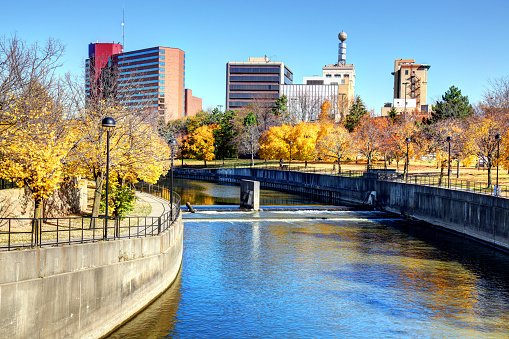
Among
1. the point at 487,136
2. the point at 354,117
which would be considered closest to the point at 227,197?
the point at 487,136

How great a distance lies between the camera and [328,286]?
2683 centimetres

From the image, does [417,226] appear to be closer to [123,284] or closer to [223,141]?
[123,284]

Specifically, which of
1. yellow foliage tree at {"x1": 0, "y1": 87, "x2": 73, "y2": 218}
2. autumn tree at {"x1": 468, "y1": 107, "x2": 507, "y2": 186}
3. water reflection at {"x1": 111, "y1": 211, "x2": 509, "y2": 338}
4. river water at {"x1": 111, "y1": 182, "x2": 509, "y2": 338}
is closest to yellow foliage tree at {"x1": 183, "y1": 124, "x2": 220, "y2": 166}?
autumn tree at {"x1": 468, "y1": 107, "x2": 507, "y2": 186}

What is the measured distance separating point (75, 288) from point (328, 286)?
14.1 meters

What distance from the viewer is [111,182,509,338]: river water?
68.8 feet

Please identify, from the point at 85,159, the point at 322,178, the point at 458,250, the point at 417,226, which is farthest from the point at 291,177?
the point at 85,159

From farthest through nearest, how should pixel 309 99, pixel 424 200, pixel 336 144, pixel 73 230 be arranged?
pixel 309 99 < pixel 336 144 < pixel 424 200 < pixel 73 230

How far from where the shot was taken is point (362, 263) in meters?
32.0

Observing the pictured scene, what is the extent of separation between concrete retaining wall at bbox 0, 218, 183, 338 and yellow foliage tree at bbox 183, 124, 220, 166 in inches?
4207

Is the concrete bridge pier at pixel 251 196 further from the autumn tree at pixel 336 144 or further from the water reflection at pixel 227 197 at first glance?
the autumn tree at pixel 336 144

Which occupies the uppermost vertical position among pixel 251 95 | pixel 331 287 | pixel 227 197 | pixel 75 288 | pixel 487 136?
pixel 251 95

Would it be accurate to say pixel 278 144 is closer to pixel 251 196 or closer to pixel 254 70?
pixel 251 196

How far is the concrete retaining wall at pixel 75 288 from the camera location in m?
15.1

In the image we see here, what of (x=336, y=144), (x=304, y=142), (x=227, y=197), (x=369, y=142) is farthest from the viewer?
(x=304, y=142)
